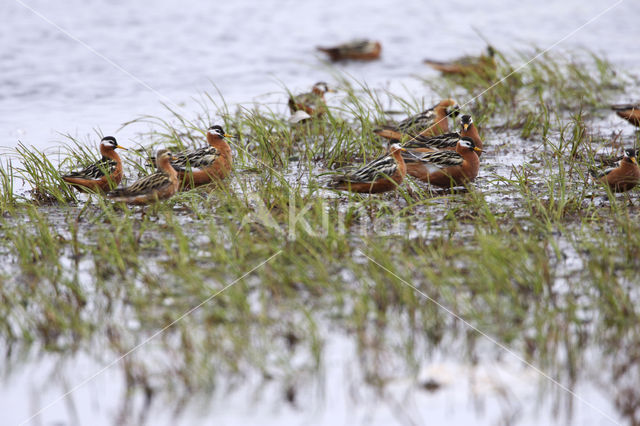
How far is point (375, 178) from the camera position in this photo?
7.36 metres

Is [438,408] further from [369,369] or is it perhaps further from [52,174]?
[52,174]

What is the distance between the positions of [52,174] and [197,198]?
1642 millimetres

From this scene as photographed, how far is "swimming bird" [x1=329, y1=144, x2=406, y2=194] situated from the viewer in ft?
24.2

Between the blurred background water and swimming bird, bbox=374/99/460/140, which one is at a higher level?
the blurred background water

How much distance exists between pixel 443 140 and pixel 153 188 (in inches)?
140

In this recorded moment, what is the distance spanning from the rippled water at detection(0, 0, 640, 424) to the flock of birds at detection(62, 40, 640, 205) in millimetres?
2330

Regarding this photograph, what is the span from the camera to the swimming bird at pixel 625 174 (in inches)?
290

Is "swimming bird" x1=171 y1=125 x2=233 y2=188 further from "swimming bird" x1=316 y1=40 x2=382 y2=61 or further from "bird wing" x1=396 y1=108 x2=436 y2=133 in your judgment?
"swimming bird" x1=316 y1=40 x2=382 y2=61

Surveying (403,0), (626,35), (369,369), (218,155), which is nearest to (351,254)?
(369,369)

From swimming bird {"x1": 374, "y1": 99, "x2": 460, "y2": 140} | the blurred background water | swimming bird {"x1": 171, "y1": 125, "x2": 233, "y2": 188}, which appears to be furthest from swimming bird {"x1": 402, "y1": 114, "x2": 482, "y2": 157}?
the blurred background water

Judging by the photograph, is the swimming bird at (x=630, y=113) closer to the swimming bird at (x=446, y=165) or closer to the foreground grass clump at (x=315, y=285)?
the foreground grass clump at (x=315, y=285)

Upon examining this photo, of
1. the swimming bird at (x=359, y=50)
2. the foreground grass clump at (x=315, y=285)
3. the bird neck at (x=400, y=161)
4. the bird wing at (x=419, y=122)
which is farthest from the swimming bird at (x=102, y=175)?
the swimming bird at (x=359, y=50)

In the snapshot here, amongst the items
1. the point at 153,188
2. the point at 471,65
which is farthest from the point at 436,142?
the point at 471,65

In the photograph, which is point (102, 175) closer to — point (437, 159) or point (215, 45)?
point (437, 159)
